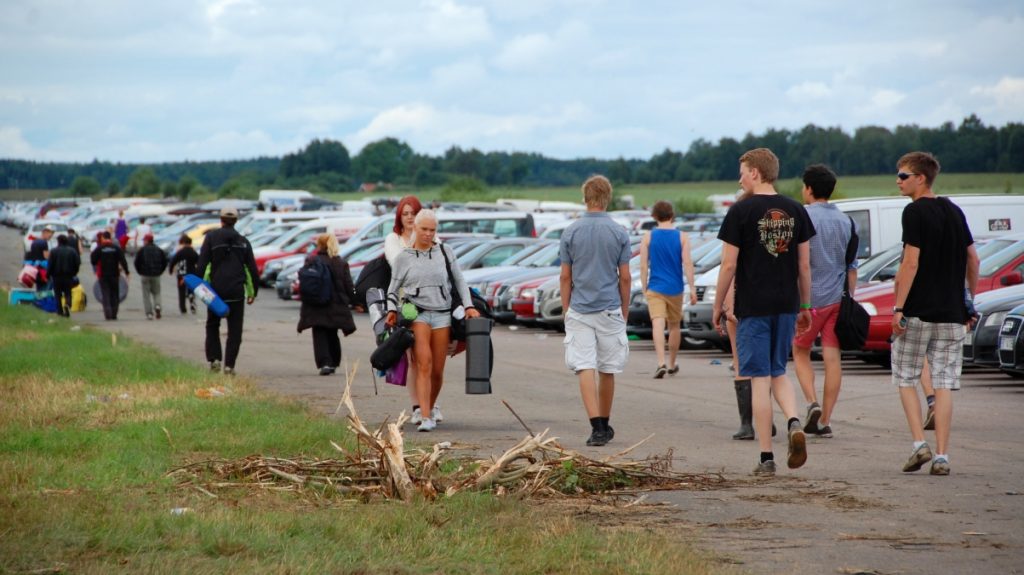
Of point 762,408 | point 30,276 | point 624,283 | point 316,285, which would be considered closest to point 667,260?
point 316,285

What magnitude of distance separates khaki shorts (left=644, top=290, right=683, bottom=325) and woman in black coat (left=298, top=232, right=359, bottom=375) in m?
3.45

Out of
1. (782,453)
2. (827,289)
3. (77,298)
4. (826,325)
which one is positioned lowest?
(77,298)

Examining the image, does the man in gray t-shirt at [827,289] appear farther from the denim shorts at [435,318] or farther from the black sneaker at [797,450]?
the denim shorts at [435,318]

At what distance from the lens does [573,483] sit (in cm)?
789

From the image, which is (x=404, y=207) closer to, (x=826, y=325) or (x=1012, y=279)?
(x=826, y=325)

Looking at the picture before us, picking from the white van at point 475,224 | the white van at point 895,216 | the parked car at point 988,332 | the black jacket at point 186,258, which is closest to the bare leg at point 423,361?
the parked car at point 988,332

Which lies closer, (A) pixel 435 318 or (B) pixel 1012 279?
(A) pixel 435 318

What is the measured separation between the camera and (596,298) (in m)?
9.96

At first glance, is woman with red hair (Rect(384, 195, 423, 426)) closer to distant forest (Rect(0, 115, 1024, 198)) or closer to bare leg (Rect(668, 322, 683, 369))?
bare leg (Rect(668, 322, 683, 369))

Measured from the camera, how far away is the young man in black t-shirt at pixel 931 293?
871 cm

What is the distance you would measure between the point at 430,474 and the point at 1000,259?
34.9ft

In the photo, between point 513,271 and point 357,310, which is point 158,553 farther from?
point 357,310

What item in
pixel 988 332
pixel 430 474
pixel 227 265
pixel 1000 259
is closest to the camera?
pixel 430 474

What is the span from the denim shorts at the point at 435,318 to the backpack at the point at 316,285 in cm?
518
